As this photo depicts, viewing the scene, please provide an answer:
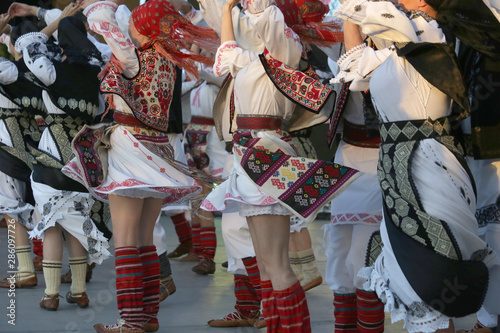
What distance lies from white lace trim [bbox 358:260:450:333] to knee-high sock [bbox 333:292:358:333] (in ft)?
2.80

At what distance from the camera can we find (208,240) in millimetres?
5672

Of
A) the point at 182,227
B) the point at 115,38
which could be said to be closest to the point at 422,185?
the point at 115,38

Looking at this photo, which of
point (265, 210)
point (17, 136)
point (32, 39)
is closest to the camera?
point (265, 210)

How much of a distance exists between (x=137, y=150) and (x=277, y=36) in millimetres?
1054

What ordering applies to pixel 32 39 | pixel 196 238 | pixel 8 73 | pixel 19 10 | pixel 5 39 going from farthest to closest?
pixel 5 39
pixel 196 238
pixel 19 10
pixel 8 73
pixel 32 39

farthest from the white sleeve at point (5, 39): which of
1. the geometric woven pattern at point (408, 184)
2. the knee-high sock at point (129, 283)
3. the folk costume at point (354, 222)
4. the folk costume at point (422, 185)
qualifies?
the geometric woven pattern at point (408, 184)

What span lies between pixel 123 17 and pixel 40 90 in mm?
1181

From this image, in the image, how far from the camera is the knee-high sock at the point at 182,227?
6.22m

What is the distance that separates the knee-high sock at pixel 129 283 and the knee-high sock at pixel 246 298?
24.7 inches

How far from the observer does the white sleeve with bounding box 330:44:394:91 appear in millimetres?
2688

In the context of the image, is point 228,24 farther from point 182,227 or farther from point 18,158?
point 182,227

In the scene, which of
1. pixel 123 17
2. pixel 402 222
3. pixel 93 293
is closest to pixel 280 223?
pixel 402 222

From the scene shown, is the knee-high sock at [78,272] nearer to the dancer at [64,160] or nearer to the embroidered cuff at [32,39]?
the dancer at [64,160]

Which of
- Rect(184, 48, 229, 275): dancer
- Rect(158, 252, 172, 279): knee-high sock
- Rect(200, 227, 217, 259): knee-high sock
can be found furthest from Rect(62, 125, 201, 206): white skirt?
Rect(184, 48, 229, 275): dancer
